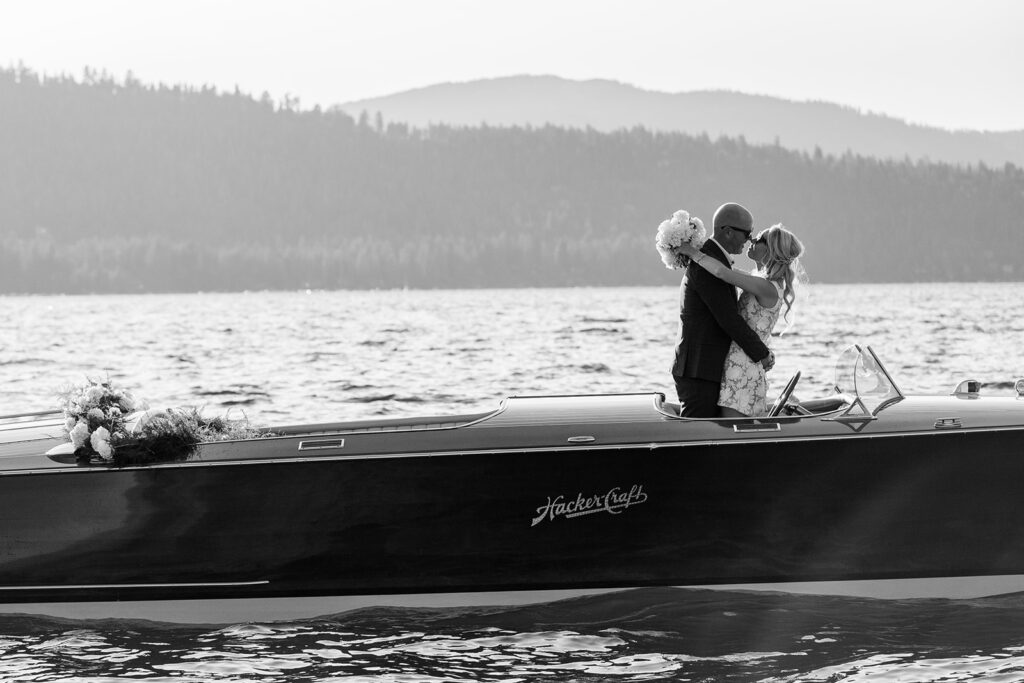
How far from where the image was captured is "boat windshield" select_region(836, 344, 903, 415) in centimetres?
701

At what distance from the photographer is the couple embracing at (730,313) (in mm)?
6699

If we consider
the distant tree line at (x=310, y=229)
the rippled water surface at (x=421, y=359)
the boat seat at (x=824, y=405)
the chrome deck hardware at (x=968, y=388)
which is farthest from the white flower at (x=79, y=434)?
the distant tree line at (x=310, y=229)

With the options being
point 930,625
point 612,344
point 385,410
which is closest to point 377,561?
point 930,625

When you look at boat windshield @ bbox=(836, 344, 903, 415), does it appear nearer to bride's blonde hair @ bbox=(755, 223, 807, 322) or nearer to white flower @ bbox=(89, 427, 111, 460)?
bride's blonde hair @ bbox=(755, 223, 807, 322)

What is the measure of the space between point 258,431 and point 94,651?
1444 mm

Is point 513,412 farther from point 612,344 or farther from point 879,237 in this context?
point 879,237

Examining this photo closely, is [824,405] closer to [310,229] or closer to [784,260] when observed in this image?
[784,260]

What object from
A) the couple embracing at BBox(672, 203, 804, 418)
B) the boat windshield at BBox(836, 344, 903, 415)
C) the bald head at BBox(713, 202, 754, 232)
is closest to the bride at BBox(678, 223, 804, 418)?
the couple embracing at BBox(672, 203, 804, 418)

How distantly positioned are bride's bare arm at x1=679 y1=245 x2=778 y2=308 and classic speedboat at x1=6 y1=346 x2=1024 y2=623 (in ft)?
2.16

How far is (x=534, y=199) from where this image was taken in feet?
648

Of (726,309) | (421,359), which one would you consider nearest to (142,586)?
(726,309)

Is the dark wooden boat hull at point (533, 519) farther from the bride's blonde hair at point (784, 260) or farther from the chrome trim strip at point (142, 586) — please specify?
the bride's blonde hair at point (784, 260)

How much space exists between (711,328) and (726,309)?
154 mm

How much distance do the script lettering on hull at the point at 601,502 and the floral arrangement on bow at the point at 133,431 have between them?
1689 mm
